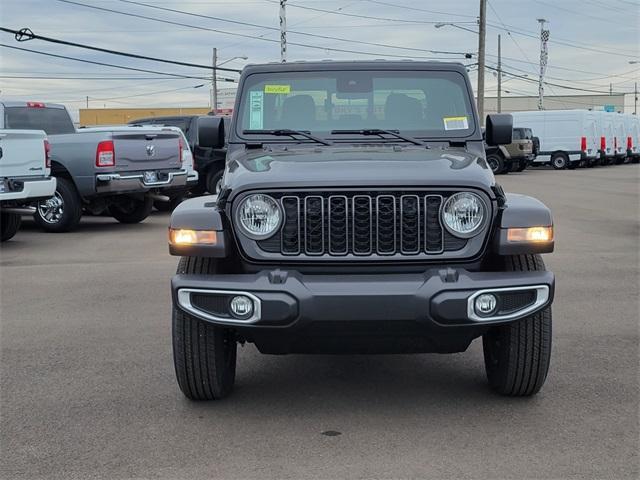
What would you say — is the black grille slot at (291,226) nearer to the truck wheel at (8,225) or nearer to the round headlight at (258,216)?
the round headlight at (258,216)

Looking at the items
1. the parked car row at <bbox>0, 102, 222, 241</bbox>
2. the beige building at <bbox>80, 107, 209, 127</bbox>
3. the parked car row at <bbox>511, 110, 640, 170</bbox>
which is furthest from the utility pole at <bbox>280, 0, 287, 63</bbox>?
the beige building at <bbox>80, 107, 209, 127</bbox>

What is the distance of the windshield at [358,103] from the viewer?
5836mm

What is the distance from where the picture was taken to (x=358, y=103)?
19.4 ft

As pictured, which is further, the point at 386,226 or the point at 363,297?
the point at 386,226

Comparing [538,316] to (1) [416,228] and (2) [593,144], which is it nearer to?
(1) [416,228]

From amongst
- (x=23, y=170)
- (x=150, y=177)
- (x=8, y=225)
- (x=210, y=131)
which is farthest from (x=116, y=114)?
(x=210, y=131)

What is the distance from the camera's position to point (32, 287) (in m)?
9.11

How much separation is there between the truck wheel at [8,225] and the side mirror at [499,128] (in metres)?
8.22

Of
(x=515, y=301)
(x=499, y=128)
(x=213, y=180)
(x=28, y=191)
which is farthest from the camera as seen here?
(x=213, y=180)

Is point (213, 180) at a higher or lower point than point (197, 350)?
higher

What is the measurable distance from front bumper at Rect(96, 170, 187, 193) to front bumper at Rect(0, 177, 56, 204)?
1.70m

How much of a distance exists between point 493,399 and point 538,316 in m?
0.63

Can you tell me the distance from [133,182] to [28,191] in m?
2.59

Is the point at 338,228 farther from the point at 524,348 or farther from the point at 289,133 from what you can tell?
the point at 289,133
